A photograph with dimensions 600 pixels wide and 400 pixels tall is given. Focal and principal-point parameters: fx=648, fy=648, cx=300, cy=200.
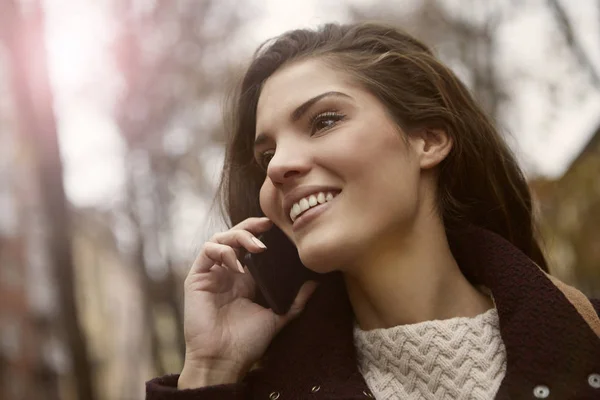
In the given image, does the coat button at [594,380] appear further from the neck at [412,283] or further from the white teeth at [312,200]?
the white teeth at [312,200]

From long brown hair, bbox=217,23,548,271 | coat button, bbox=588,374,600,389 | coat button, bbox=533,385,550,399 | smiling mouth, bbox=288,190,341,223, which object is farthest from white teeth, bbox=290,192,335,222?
coat button, bbox=588,374,600,389

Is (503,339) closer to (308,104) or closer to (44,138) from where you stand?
(308,104)

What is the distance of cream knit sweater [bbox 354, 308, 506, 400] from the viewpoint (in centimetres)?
233

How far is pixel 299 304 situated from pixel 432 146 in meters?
0.90

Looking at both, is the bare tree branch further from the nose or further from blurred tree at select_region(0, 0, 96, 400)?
blurred tree at select_region(0, 0, 96, 400)

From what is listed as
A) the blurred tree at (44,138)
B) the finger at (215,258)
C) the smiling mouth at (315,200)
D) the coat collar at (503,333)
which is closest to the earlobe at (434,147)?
the coat collar at (503,333)

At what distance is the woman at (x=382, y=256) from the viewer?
2.37 meters

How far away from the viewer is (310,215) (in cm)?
243

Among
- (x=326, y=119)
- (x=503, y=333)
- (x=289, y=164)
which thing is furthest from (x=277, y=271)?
(x=503, y=333)

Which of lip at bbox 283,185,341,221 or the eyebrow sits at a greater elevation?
the eyebrow

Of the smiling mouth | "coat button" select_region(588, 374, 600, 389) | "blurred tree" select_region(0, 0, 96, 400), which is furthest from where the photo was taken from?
"blurred tree" select_region(0, 0, 96, 400)

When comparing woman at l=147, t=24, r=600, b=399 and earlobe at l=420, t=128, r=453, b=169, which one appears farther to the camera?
earlobe at l=420, t=128, r=453, b=169

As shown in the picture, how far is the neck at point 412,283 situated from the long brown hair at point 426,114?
30cm

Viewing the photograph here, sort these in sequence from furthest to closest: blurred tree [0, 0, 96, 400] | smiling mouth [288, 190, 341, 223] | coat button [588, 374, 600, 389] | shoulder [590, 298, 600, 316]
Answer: blurred tree [0, 0, 96, 400] < shoulder [590, 298, 600, 316] < smiling mouth [288, 190, 341, 223] < coat button [588, 374, 600, 389]
